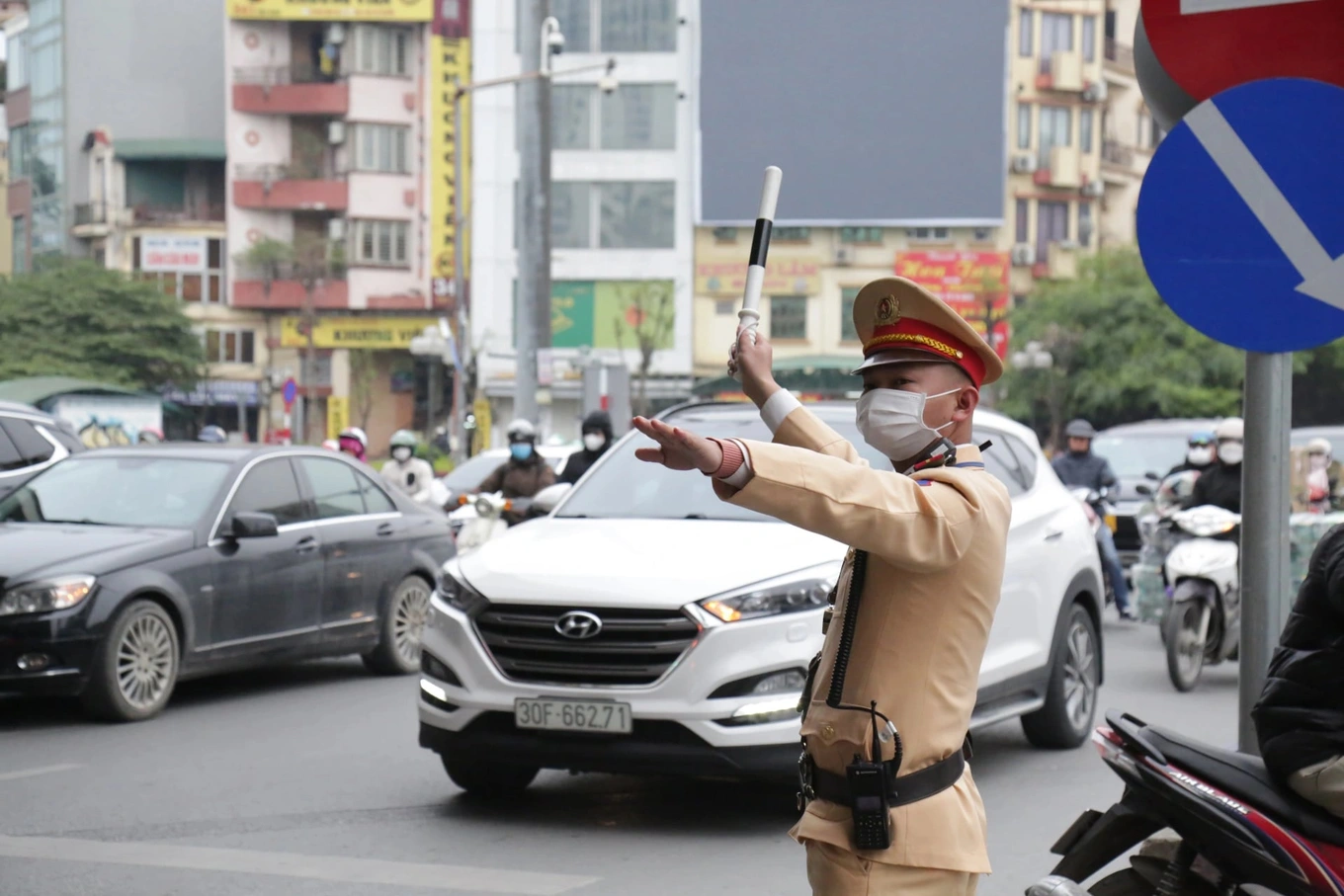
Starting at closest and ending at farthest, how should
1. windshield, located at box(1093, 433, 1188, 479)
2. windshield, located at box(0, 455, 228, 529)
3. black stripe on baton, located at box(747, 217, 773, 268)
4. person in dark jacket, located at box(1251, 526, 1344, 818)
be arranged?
black stripe on baton, located at box(747, 217, 773, 268), person in dark jacket, located at box(1251, 526, 1344, 818), windshield, located at box(0, 455, 228, 529), windshield, located at box(1093, 433, 1188, 479)

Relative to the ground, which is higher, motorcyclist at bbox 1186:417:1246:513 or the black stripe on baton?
the black stripe on baton

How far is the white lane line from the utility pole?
1452 centimetres

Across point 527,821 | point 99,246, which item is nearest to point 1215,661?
point 527,821

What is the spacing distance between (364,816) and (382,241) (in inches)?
2185

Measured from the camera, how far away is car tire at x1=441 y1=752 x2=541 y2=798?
7426mm

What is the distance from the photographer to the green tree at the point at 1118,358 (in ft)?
165

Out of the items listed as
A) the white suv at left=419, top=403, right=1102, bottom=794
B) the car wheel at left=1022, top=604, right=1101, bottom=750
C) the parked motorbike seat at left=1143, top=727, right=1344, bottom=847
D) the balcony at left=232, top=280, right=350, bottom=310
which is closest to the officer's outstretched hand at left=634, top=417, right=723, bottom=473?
the parked motorbike seat at left=1143, top=727, right=1344, bottom=847

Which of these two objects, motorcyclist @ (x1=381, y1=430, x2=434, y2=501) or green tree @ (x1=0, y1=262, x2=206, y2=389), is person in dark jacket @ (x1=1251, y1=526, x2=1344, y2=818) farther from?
green tree @ (x1=0, y1=262, x2=206, y2=389)

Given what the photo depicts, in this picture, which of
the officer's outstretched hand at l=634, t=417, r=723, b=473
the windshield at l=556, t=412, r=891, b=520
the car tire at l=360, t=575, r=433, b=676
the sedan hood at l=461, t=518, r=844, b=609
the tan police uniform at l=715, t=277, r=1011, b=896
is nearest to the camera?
the officer's outstretched hand at l=634, t=417, r=723, b=473

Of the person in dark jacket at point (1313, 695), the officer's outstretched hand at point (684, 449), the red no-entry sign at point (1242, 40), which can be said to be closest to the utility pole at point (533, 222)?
the red no-entry sign at point (1242, 40)

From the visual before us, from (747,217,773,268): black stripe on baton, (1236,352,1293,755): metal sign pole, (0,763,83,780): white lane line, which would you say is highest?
(747,217,773,268): black stripe on baton

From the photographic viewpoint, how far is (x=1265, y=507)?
3867 mm

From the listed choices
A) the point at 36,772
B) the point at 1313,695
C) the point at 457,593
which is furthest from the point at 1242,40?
the point at 36,772

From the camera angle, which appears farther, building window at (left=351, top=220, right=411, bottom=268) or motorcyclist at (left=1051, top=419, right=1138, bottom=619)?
building window at (left=351, top=220, right=411, bottom=268)
